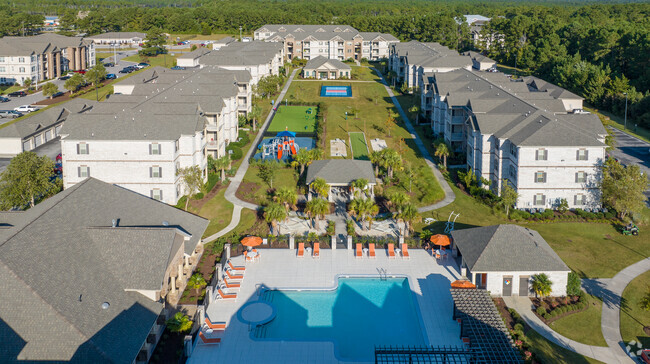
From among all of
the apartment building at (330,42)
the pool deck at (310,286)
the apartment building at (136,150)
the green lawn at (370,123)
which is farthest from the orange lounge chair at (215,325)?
the apartment building at (330,42)

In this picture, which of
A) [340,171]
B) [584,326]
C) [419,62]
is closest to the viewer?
[584,326]

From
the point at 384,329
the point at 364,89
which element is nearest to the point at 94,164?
the point at 384,329

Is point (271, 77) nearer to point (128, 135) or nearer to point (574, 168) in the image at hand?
point (128, 135)

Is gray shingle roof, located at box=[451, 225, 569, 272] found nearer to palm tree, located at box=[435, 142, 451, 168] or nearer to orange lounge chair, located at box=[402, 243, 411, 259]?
orange lounge chair, located at box=[402, 243, 411, 259]

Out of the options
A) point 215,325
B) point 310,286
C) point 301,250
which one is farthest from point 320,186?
point 215,325

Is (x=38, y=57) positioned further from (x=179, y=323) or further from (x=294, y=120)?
(x=179, y=323)

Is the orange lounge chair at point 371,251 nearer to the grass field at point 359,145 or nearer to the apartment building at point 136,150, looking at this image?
the apartment building at point 136,150
